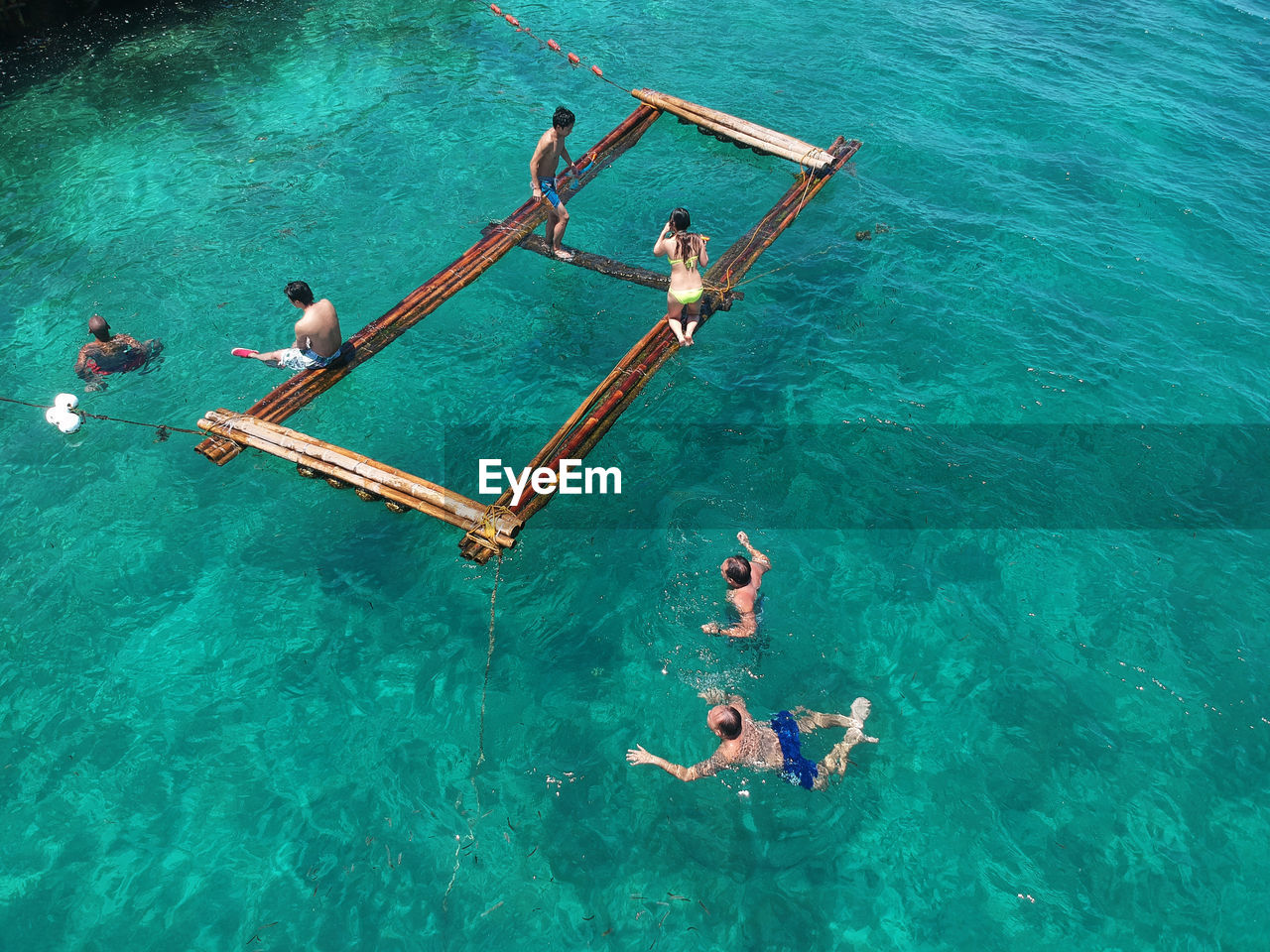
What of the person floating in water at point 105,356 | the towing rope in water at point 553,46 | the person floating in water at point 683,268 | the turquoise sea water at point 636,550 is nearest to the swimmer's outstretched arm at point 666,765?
the turquoise sea water at point 636,550

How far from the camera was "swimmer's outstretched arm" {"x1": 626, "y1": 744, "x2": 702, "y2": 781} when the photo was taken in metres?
8.01

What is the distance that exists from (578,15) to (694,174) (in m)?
9.73

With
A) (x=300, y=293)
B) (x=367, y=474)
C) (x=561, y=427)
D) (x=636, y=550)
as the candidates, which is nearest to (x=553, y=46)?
(x=300, y=293)

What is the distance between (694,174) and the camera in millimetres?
17078

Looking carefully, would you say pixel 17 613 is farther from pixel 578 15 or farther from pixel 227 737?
pixel 578 15

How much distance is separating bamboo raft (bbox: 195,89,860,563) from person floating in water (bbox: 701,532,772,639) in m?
2.71

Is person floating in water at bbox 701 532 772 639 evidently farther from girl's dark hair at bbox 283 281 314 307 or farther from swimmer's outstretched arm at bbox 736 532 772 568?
girl's dark hair at bbox 283 281 314 307

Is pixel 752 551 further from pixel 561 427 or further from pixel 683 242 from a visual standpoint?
pixel 683 242

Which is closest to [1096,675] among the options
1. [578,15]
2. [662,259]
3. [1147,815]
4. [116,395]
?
[1147,815]

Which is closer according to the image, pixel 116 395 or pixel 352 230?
pixel 116 395

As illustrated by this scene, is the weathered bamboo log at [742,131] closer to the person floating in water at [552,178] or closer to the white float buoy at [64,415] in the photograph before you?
the person floating in water at [552,178]

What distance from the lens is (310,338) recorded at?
1077 centimetres

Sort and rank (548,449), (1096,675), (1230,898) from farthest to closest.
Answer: (548,449)
(1096,675)
(1230,898)

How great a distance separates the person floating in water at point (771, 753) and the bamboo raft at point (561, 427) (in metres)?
3.28
